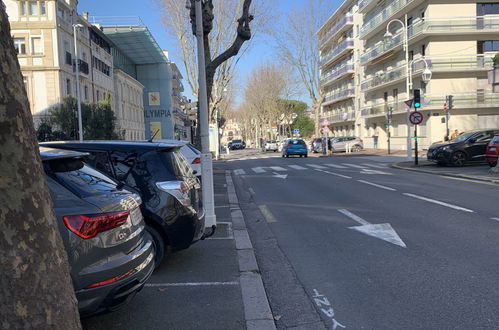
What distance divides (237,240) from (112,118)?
86.3ft

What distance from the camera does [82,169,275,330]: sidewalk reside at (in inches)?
154

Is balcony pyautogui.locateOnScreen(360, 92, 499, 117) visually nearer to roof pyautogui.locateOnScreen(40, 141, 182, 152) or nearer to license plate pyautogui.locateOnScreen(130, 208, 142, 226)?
roof pyautogui.locateOnScreen(40, 141, 182, 152)

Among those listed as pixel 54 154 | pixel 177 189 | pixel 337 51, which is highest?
pixel 337 51

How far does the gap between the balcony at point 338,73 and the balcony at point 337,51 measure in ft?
5.79

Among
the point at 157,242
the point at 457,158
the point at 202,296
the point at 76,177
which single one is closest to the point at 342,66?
the point at 457,158

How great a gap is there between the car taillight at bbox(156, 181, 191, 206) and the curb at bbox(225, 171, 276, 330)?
110cm

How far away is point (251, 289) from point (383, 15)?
46.8m

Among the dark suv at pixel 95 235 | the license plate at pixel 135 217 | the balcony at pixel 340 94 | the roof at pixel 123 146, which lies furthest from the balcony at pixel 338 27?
the dark suv at pixel 95 235

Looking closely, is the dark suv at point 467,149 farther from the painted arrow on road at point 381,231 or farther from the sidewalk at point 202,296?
the sidewalk at point 202,296

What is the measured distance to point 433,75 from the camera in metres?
39.2

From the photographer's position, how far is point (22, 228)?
6.42 feet

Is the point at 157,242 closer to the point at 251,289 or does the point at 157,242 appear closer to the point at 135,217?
the point at 251,289

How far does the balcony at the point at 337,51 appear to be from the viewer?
59.0 metres

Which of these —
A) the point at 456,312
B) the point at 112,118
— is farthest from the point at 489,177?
the point at 112,118
